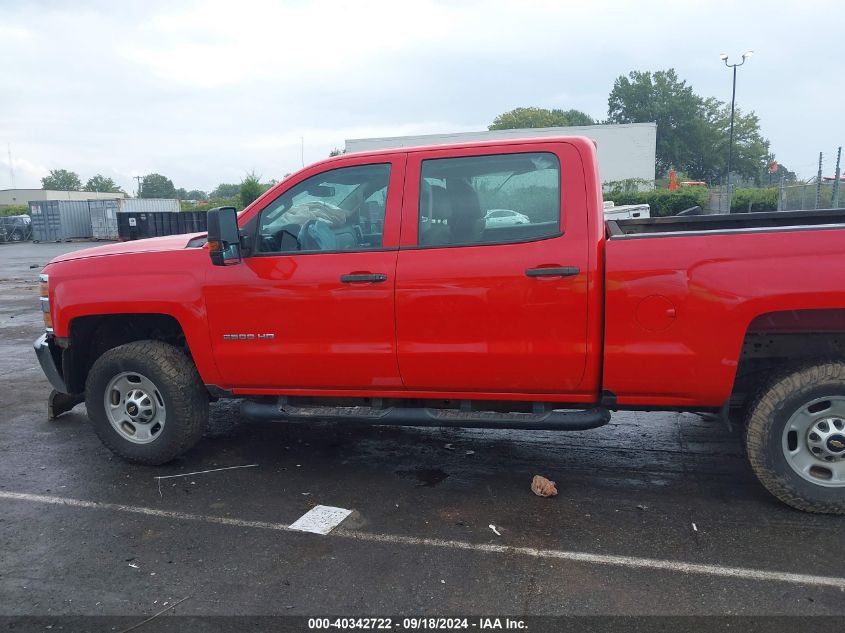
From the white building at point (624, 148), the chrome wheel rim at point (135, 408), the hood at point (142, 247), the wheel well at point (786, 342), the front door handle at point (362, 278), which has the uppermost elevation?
the white building at point (624, 148)

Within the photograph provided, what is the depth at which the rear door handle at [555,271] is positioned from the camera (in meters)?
3.88

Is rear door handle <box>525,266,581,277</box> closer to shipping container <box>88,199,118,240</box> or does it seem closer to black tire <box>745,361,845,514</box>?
black tire <box>745,361,845,514</box>

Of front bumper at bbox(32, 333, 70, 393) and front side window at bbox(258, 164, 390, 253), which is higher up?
front side window at bbox(258, 164, 390, 253)

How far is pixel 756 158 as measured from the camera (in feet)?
273

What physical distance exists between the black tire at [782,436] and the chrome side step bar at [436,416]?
0.82 metres

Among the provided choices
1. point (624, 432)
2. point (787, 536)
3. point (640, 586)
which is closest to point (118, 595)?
point (640, 586)

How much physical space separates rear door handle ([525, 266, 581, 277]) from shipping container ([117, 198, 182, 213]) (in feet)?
122

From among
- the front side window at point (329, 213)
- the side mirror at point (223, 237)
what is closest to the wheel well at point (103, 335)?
the side mirror at point (223, 237)

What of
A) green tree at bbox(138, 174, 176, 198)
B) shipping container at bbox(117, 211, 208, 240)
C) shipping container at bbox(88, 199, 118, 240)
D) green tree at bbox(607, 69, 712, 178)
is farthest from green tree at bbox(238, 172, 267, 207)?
green tree at bbox(138, 174, 176, 198)

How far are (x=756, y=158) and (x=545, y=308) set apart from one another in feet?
296

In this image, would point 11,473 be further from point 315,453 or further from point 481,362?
point 481,362

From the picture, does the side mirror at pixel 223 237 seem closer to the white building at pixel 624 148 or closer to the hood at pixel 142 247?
the hood at pixel 142 247

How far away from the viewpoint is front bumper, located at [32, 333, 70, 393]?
502 centimetres

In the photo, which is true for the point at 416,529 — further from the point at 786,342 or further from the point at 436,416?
Answer: the point at 786,342
